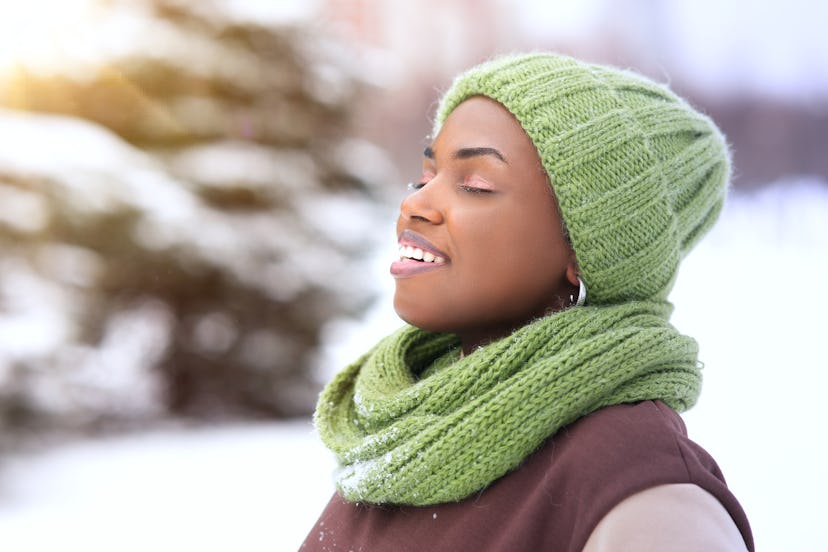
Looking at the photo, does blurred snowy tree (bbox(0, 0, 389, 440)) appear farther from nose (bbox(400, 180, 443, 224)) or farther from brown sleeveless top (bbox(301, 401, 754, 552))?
brown sleeveless top (bbox(301, 401, 754, 552))

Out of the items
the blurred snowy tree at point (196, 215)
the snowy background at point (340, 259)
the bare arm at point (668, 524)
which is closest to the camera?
the bare arm at point (668, 524)

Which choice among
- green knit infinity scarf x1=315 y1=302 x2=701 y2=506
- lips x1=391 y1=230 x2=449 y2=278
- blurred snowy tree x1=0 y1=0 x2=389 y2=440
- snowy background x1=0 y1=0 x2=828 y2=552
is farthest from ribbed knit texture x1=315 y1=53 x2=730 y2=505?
blurred snowy tree x1=0 y1=0 x2=389 y2=440

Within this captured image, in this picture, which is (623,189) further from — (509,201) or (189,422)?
(189,422)

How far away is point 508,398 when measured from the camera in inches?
42.2

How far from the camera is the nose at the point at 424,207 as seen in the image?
1250mm

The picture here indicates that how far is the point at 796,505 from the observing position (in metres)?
3.22

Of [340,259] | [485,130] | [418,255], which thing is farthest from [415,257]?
[340,259]

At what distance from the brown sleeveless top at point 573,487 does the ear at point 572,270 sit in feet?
0.84

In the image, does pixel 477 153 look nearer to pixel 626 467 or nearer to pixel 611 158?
pixel 611 158

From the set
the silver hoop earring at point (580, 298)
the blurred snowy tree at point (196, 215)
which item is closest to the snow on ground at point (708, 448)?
the blurred snowy tree at point (196, 215)

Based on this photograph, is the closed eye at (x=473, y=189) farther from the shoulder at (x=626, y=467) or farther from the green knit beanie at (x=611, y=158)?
the shoulder at (x=626, y=467)

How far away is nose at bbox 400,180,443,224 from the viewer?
1250 millimetres

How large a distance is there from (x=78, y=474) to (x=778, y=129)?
441 cm

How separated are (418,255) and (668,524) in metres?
0.58
